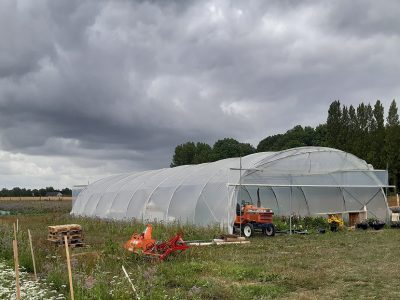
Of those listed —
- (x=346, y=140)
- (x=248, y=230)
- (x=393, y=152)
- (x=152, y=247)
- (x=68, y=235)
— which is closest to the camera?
(x=152, y=247)

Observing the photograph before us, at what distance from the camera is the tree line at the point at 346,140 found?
4644 cm

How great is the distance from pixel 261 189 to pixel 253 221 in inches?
252

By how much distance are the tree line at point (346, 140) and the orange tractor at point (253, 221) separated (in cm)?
858

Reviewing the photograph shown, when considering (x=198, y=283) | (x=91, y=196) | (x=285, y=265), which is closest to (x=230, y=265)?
(x=285, y=265)

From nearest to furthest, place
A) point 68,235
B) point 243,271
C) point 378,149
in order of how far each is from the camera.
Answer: point 243,271
point 68,235
point 378,149

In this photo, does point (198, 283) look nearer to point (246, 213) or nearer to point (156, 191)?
point (246, 213)

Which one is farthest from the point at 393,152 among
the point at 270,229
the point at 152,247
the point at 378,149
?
the point at 152,247

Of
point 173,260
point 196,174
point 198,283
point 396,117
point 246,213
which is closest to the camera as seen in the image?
point 198,283

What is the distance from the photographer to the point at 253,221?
19.8 m

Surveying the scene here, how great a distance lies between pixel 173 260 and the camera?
41.0 feet

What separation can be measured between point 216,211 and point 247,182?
6.91ft

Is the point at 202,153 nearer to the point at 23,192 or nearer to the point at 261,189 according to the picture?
the point at 23,192

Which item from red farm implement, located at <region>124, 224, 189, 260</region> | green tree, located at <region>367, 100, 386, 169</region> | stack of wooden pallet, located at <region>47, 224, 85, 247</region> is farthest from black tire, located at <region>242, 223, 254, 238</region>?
green tree, located at <region>367, 100, 386, 169</region>

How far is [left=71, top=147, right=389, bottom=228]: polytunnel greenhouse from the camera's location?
20.7 metres
